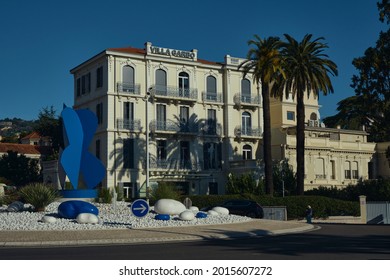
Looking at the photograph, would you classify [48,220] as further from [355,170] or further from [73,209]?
[355,170]

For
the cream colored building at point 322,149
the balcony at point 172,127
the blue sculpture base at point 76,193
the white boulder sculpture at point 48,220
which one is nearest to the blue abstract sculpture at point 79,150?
the blue sculpture base at point 76,193

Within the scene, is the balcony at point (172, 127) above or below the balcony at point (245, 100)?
below

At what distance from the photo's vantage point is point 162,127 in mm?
55625

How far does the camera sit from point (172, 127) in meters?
56.4

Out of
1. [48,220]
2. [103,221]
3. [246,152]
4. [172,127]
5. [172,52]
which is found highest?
[172,52]

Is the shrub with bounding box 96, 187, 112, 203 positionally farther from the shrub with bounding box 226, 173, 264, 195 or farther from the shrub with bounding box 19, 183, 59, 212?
the shrub with bounding box 226, 173, 264, 195

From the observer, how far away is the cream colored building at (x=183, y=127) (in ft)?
177

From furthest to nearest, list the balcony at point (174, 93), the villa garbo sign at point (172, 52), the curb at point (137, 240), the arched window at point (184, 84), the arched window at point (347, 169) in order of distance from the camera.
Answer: the arched window at point (347, 169) → the arched window at point (184, 84) → the villa garbo sign at point (172, 52) → the balcony at point (174, 93) → the curb at point (137, 240)

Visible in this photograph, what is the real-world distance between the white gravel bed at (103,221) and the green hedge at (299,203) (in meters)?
10.1

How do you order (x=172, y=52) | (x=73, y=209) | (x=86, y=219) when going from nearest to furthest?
(x=86, y=219), (x=73, y=209), (x=172, y=52)

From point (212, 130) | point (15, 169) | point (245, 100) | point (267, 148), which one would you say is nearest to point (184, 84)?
point (212, 130)

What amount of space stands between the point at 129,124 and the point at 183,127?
Answer: 5.91 m

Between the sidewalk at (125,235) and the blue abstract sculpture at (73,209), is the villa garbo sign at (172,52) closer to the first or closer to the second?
the blue abstract sculpture at (73,209)

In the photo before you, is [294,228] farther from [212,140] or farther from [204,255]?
[212,140]
